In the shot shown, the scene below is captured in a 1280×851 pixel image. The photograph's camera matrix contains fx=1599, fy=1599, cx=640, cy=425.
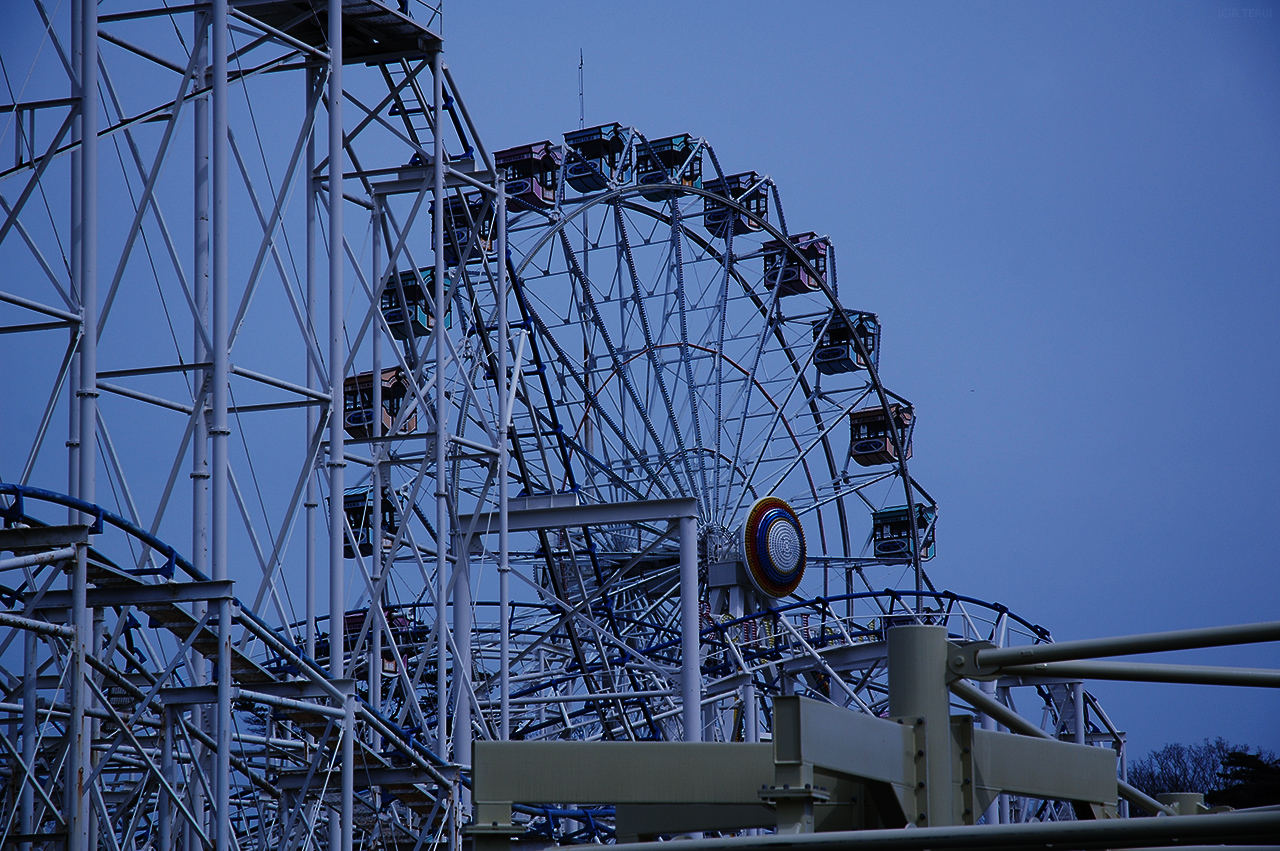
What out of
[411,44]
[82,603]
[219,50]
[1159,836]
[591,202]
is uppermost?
[591,202]

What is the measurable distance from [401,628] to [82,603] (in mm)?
25068

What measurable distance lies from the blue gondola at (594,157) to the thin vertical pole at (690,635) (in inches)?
617

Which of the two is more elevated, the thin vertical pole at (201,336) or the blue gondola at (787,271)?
the blue gondola at (787,271)

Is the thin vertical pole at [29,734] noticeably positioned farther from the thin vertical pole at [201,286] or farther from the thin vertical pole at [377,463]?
the thin vertical pole at [377,463]

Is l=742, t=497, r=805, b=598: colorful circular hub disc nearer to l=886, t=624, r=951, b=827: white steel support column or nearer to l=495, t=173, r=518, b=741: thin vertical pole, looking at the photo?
l=495, t=173, r=518, b=741: thin vertical pole

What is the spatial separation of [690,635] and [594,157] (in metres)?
18.2

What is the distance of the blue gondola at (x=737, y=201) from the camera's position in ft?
134

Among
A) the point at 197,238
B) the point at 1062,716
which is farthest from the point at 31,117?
the point at 1062,716

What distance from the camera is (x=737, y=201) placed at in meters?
41.0

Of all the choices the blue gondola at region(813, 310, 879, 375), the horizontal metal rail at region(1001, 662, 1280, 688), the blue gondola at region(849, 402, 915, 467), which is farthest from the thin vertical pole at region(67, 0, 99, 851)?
Answer: the blue gondola at region(849, 402, 915, 467)

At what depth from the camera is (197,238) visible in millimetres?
17453

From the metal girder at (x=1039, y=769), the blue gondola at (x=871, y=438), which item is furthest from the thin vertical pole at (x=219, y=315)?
the blue gondola at (x=871, y=438)

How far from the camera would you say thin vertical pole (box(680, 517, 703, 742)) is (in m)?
23.1

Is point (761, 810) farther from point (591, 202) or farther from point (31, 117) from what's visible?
point (591, 202)
